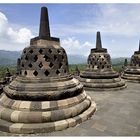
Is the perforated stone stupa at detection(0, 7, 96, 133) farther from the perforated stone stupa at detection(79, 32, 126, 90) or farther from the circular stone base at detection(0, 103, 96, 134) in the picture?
the perforated stone stupa at detection(79, 32, 126, 90)

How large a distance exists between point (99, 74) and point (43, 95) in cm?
737

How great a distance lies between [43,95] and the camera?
6309 mm

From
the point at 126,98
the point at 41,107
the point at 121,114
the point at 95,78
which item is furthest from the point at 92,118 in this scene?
the point at 95,78

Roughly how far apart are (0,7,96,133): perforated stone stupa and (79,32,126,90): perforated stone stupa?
484 centimetres

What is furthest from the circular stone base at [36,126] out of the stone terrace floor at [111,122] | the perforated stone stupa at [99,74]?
the perforated stone stupa at [99,74]

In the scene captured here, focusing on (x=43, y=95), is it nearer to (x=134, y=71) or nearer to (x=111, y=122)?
Result: (x=111, y=122)

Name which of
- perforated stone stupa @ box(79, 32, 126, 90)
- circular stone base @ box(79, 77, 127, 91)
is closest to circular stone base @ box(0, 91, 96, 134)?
circular stone base @ box(79, 77, 127, 91)

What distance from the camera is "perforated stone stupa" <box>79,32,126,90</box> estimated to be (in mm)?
12450

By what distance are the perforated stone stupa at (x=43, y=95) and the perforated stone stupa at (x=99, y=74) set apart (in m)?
4.84

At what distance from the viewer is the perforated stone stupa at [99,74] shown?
12.4 meters

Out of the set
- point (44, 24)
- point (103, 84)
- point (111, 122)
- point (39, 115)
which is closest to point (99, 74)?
point (103, 84)

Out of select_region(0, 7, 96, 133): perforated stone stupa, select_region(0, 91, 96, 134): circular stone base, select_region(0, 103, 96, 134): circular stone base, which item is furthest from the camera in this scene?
select_region(0, 7, 96, 133): perforated stone stupa

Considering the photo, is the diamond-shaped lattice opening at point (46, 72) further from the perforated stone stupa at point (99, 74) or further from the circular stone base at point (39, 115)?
the perforated stone stupa at point (99, 74)

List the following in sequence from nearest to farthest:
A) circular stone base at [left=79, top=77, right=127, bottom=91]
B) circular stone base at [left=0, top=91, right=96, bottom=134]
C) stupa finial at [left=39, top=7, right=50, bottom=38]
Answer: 1. circular stone base at [left=0, top=91, right=96, bottom=134]
2. stupa finial at [left=39, top=7, right=50, bottom=38]
3. circular stone base at [left=79, top=77, right=127, bottom=91]
